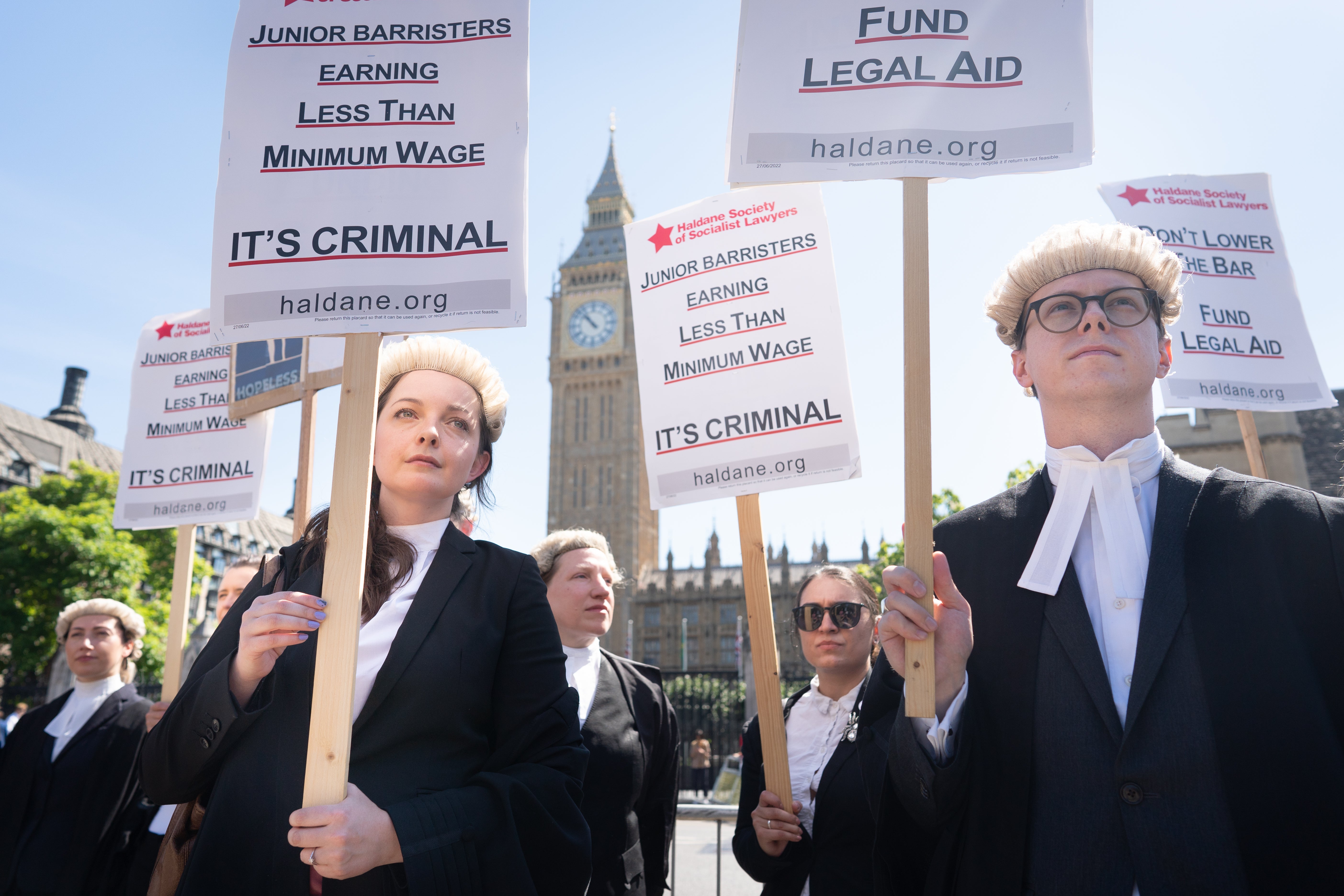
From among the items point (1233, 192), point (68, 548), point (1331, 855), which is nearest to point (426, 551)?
point (1331, 855)

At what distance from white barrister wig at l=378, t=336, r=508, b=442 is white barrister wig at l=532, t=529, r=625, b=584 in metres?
1.70

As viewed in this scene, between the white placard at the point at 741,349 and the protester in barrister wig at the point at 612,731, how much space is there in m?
0.57

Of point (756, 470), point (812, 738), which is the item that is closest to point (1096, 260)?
point (756, 470)

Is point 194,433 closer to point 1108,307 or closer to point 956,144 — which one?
point 956,144

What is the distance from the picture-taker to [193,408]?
4.82 m

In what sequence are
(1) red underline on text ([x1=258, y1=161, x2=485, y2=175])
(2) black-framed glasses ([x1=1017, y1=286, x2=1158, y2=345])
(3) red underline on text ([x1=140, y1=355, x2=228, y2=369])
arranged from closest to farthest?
1. (2) black-framed glasses ([x1=1017, y1=286, x2=1158, y2=345])
2. (1) red underline on text ([x1=258, y1=161, x2=485, y2=175])
3. (3) red underline on text ([x1=140, y1=355, x2=228, y2=369])

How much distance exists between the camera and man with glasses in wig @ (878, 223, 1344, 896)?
1.51 meters

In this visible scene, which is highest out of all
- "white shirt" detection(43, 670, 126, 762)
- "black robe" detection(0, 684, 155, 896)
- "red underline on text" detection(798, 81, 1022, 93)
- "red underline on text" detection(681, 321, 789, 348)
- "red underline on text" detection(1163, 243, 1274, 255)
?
"red underline on text" detection(1163, 243, 1274, 255)

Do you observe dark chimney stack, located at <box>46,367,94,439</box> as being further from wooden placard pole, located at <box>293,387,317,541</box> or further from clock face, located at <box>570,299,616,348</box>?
wooden placard pole, located at <box>293,387,317,541</box>

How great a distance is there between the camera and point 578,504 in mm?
65125

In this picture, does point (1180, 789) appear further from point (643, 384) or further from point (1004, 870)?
point (643, 384)

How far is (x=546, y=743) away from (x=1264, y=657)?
138cm

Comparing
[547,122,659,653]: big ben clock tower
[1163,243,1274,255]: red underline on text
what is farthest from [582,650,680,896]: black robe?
[547,122,659,653]: big ben clock tower

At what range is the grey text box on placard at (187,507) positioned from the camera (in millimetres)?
4609
